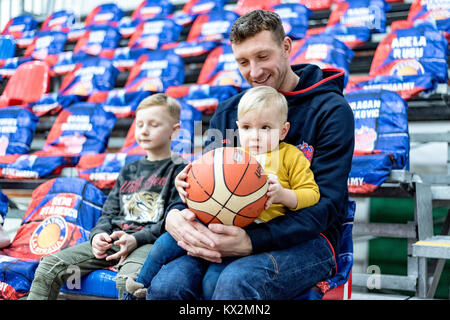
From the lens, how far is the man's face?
4.55ft

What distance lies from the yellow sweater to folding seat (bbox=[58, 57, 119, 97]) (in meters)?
2.76

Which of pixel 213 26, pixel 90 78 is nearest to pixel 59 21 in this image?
pixel 90 78

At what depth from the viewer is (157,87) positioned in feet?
11.1

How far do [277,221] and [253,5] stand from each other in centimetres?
333

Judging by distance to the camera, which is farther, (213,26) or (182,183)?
(213,26)

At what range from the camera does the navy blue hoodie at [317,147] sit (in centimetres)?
118

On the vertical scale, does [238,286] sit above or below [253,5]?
below

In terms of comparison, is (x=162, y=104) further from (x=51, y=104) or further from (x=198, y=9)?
(x=198, y=9)

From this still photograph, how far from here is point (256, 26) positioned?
138 centimetres

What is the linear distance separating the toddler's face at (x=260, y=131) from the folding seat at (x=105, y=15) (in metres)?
4.09

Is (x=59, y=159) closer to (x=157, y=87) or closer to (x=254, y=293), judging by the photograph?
(x=157, y=87)

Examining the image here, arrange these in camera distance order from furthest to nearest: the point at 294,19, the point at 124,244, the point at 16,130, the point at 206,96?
the point at 294,19, the point at 16,130, the point at 206,96, the point at 124,244

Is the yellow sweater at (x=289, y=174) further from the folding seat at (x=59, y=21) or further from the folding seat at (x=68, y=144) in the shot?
the folding seat at (x=59, y=21)

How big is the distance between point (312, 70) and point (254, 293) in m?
0.73
